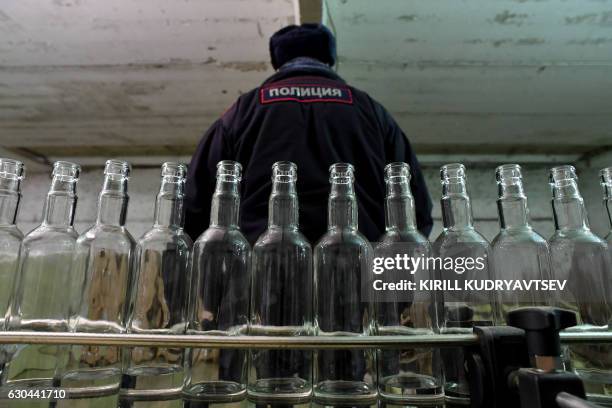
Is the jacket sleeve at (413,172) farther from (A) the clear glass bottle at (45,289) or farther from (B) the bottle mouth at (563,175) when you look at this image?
(A) the clear glass bottle at (45,289)

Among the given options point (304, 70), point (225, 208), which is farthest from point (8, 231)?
point (304, 70)

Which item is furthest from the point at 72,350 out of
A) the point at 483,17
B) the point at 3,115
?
the point at 3,115

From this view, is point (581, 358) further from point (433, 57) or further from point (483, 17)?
point (433, 57)

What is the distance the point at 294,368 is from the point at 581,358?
0.34 metres

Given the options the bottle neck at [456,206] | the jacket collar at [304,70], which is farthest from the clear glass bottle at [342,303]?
the jacket collar at [304,70]

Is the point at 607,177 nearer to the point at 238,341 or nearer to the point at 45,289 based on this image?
the point at 238,341

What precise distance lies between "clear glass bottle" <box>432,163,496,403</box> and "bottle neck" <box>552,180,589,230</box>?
115mm

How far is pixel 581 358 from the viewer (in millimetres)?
458

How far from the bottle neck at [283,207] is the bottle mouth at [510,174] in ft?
0.91

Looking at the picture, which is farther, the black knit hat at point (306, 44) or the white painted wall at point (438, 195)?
the white painted wall at point (438, 195)

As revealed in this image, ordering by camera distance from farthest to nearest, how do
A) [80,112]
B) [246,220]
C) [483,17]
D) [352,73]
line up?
[80,112], [352,73], [483,17], [246,220]

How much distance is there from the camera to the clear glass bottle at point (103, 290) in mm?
418

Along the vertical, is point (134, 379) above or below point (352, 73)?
below

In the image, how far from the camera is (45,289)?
18.3 inches
